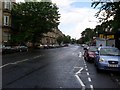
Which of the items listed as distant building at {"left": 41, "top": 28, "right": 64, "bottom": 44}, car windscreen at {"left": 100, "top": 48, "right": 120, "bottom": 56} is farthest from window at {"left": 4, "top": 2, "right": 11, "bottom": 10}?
car windscreen at {"left": 100, "top": 48, "right": 120, "bottom": 56}

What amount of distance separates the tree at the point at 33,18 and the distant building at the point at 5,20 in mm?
1310

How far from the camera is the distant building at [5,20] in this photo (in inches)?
2287

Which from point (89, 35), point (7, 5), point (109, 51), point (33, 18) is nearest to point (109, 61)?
point (109, 51)

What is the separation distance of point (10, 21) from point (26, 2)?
552cm

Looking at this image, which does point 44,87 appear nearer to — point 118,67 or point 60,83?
point 60,83

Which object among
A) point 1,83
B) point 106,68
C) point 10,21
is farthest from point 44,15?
point 1,83

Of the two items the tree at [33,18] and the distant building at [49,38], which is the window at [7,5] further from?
the distant building at [49,38]

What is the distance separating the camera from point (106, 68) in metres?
15.3

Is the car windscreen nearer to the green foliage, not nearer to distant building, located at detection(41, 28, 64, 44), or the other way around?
the green foliage

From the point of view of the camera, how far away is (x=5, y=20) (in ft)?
197

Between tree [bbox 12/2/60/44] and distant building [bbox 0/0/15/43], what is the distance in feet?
4.30

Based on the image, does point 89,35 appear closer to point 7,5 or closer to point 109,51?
point 7,5

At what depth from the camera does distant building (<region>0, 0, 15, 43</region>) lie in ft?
191

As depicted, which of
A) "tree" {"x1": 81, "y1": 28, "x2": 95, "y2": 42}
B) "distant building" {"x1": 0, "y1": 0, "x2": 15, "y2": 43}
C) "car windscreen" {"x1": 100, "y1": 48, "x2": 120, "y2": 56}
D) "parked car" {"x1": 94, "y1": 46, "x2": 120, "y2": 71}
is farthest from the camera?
"tree" {"x1": 81, "y1": 28, "x2": 95, "y2": 42}
